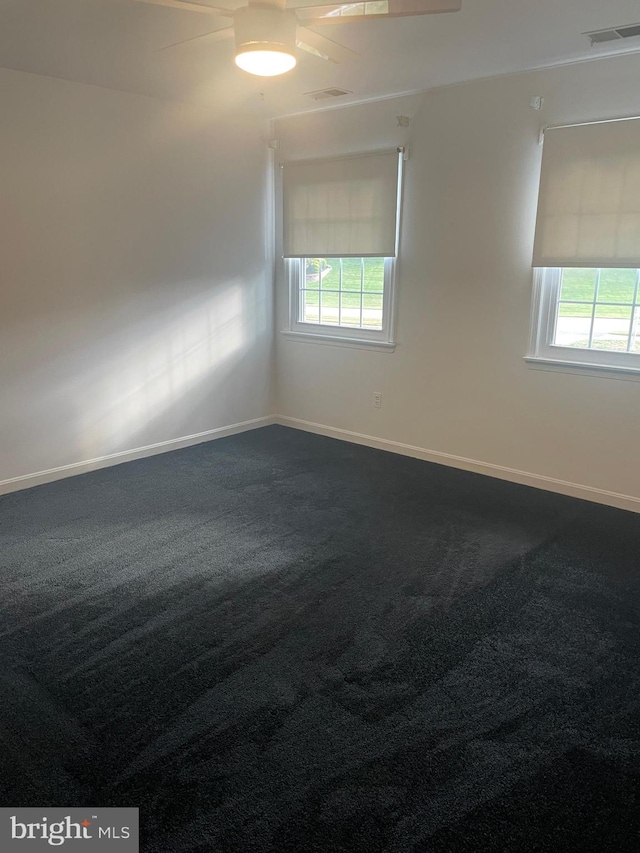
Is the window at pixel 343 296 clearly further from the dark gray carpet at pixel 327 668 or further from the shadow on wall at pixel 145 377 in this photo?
the dark gray carpet at pixel 327 668

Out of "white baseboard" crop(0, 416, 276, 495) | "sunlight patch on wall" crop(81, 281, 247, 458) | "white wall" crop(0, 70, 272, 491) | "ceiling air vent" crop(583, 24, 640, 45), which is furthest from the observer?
"sunlight patch on wall" crop(81, 281, 247, 458)

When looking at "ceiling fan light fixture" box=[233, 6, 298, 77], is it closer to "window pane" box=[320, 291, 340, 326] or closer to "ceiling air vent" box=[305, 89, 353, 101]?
"ceiling air vent" box=[305, 89, 353, 101]

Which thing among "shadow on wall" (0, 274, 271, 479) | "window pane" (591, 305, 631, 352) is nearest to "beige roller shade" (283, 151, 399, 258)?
"shadow on wall" (0, 274, 271, 479)

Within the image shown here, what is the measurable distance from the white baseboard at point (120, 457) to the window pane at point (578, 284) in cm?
293

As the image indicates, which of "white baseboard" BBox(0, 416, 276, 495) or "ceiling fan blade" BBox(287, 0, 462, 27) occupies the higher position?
"ceiling fan blade" BBox(287, 0, 462, 27)

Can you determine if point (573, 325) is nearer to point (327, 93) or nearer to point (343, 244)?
point (343, 244)

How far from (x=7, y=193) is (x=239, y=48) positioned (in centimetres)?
226

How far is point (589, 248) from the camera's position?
3.87 metres

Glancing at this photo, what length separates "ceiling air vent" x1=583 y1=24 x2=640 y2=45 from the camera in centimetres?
322

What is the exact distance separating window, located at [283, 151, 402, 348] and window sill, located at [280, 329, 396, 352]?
0.01 m

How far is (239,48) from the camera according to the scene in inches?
94.9

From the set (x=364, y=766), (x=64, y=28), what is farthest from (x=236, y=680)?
(x=64, y=28)

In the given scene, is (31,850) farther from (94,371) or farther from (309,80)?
(309,80)

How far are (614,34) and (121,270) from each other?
3.37 m
